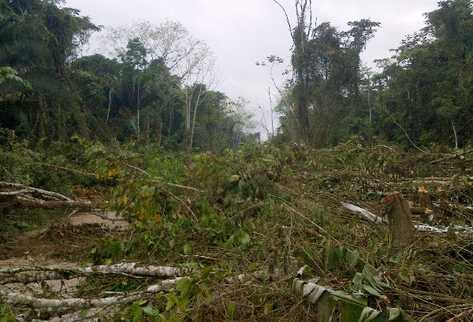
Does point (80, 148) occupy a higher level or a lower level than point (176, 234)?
higher

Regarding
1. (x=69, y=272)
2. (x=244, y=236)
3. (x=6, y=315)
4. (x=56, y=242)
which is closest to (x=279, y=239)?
(x=244, y=236)

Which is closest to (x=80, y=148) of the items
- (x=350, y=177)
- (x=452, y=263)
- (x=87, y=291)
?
(x=350, y=177)

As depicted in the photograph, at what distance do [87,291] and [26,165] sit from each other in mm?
4904

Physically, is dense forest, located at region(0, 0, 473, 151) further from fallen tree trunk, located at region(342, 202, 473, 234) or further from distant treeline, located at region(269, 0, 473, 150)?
fallen tree trunk, located at region(342, 202, 473, 234)

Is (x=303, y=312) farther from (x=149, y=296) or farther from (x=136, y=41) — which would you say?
(x=136, y=41)

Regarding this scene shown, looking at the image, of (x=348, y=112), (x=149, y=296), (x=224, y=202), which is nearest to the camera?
(x=149, y=296)

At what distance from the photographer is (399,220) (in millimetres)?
2453

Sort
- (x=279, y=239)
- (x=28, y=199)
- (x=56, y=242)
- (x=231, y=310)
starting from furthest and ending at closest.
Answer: (x=56, y=242)
(x=28, y=199)
(x=279, y=239)
(x=231, y=310)

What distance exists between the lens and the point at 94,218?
7.90 metres

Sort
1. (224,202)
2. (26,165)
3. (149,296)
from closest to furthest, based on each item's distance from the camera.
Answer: (149,296), (224,202), (26,165)

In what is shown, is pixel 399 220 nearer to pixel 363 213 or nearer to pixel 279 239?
pixel 279 239

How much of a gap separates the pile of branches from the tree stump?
3984 mm

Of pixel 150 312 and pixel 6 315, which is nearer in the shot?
pixel 150 312

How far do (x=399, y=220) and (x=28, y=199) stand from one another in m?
4.33
